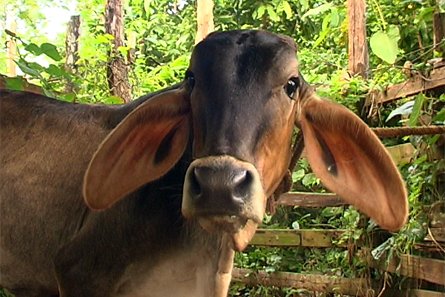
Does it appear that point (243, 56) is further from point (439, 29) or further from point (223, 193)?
point (439, 29)

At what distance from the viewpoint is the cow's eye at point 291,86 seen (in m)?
2.36

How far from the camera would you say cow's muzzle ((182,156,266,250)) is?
6.36 feet

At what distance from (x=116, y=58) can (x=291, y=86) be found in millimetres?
3999

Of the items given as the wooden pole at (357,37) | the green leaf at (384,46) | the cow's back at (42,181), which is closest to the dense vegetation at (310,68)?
the green leaf at (384,46)

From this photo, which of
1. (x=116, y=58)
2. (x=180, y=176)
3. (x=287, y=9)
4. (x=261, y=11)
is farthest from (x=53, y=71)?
(x=261, y=11)

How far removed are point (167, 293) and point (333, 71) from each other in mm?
6587

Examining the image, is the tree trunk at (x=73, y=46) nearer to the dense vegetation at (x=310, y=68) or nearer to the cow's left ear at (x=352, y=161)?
the dense vegetation at (x=310, y=68)

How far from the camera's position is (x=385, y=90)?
514 cm

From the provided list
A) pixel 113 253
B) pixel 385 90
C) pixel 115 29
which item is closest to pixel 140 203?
pixel 113 253

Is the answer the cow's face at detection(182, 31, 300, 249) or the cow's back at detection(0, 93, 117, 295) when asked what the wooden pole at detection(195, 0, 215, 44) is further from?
the cow's face at detection(182, 31, 300, 249)

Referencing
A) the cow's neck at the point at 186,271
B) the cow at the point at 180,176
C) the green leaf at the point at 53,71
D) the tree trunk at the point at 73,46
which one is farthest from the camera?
the tree trunk at the point at 73,46

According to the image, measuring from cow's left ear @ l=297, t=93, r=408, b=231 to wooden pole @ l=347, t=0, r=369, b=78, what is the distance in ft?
15.0

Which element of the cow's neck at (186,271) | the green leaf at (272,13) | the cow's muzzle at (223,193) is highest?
the cow's muzzle at (223,193)

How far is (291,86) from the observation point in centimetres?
238
